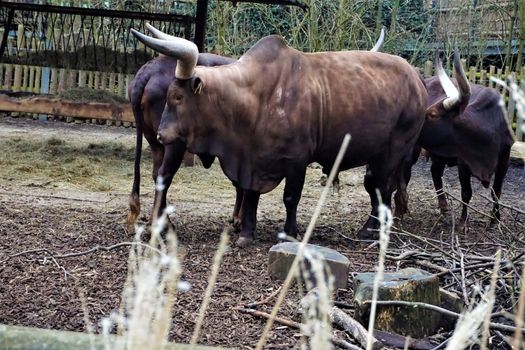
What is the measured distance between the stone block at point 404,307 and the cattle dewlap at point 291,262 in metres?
0.37

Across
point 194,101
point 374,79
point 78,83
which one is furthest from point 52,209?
point 78,83

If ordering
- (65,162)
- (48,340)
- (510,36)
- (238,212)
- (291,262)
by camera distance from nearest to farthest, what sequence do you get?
(48,340) < (291,262) < (238,212) < (65,162) < (510,36)

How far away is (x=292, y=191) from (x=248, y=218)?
1.23ft

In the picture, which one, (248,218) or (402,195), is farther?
(402,195)

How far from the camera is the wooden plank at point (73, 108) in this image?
10664 millimetres

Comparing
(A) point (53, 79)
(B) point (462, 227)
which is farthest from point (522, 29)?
(B) point (462, 227)

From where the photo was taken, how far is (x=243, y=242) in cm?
566

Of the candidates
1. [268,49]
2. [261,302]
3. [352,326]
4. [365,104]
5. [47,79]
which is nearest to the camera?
[352,326]

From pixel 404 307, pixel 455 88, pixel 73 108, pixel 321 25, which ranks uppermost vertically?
pixel 455 88

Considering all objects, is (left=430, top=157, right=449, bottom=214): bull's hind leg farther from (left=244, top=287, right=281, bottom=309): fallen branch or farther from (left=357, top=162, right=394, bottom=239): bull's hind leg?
(left=244, top=287, right=281, bottom=309): fallen branch

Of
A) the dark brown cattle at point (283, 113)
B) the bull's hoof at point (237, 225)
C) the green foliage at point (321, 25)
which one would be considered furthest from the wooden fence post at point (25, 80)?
the dark brown cattle at point (283, 113)

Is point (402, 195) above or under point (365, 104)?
under

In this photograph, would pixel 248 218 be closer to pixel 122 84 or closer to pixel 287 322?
pixel 287 322

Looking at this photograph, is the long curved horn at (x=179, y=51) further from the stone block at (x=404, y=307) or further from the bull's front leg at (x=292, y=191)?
the stone block at (x=404, y=307)
